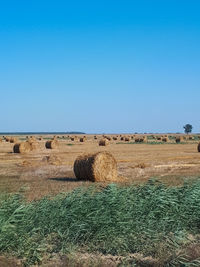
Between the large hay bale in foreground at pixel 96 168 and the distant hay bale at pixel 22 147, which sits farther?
the distant hay bale at pixel 22 147

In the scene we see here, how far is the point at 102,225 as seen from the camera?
8.66 metres

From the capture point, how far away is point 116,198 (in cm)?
938

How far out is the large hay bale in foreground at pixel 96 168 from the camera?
1870cm

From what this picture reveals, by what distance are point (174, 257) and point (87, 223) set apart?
6.28ft

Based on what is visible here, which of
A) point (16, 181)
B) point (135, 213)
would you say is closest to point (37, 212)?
point (135, 213)

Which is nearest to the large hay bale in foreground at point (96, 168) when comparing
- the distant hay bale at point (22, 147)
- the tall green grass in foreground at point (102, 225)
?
the tall green grass in foreground at point (102, 225)

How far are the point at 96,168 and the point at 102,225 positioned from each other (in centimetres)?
1004

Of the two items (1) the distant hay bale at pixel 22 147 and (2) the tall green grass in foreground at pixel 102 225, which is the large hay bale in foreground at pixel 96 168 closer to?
(2) the tall green grass in foreground at pixel 102 225

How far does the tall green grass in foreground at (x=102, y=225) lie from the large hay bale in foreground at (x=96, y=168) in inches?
340

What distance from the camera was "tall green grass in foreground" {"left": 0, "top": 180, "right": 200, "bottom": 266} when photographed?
798cm

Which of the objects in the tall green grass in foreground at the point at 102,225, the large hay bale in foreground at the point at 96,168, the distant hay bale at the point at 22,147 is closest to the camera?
the tall green grass in foreground at the point at 102,225

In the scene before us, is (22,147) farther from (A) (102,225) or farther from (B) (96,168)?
(A) (102,225)

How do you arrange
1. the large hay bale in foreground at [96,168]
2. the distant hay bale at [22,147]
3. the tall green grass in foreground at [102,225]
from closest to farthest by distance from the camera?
the tall green grass in foreground at [102,225] → the large hay bale in foreground at [96,168] → the distant hay bale at [22,147]

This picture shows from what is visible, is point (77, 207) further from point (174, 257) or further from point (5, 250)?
point (174, 257)
